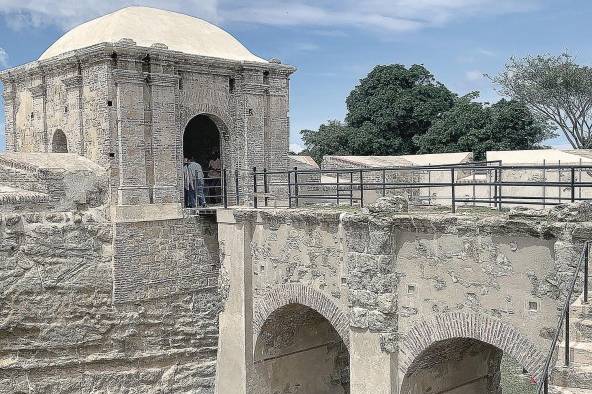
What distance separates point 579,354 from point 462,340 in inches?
162

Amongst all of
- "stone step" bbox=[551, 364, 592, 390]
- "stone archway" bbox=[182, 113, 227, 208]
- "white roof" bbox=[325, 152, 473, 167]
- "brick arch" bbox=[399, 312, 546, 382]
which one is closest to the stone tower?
"stone archway" bbox=[182, 113, 227, 208]

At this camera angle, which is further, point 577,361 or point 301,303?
point 301,303

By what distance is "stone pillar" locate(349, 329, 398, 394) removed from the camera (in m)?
10.0

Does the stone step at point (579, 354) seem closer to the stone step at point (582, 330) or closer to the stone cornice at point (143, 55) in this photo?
the stone step at point (582, 330)

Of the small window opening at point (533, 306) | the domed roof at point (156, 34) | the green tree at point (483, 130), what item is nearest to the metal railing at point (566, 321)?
the small window opening at point (533, 306)

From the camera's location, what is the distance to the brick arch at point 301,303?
36.1 feet

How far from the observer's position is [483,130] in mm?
Answer: 30844

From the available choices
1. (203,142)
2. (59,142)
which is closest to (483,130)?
(203,142)

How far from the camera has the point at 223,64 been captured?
50.8 feet

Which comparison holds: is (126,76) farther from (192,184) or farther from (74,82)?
(192,184)

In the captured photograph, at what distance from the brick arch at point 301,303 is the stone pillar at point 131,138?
3.66 metres

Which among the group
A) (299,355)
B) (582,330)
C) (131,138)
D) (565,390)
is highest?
(131,138)

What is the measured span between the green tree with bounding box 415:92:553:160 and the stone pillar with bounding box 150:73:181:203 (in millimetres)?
19554

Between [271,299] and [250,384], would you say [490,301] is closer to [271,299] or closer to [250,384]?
[271,299]
